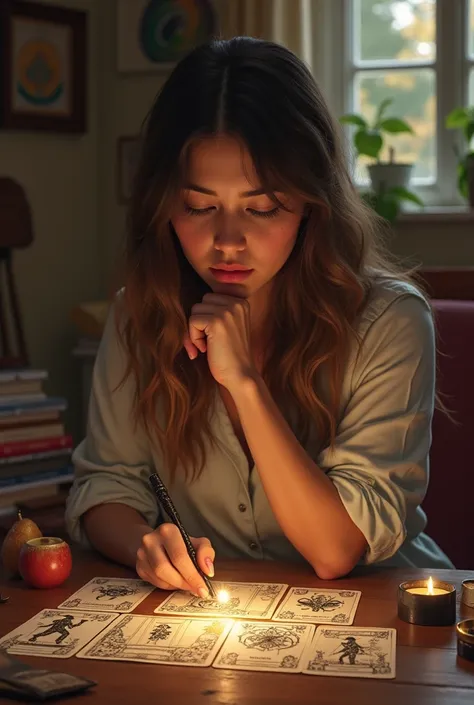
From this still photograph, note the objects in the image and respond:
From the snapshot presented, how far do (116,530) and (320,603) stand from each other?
415 mm

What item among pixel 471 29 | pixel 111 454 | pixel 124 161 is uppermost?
pixel 471 29

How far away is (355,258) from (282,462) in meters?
0.42

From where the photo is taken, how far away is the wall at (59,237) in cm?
386

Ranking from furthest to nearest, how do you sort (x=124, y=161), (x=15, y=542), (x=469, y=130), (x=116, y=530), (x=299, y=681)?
(x=124, y=161) → (x=469, y=130) → (x=116, y=530) → (x=15, y=542) → (x=299, y=681)

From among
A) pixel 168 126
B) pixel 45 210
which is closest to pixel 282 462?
pixel 168 126

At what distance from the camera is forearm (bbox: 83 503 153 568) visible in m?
1.56

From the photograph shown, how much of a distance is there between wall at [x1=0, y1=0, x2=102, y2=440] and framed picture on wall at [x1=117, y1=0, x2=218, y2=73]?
0.14 metres

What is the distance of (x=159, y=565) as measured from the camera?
1381 millimetres

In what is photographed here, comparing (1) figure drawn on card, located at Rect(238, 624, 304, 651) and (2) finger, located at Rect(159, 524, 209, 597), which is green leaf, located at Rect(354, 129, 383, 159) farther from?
(1) figure drawn on card, located at Rect(238, 624, 304, 651)

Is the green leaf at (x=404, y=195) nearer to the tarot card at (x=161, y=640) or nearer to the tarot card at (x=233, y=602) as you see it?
the tarot card at (x=233, y=602)

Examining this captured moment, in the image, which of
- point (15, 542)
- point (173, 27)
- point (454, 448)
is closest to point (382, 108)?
point (173, 27)

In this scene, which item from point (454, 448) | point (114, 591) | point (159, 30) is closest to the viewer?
point (114, 591)

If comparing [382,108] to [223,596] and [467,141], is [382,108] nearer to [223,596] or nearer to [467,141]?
[467,141]

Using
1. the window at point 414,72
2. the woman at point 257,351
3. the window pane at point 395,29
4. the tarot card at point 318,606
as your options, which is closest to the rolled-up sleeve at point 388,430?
the woman at point 257,351
